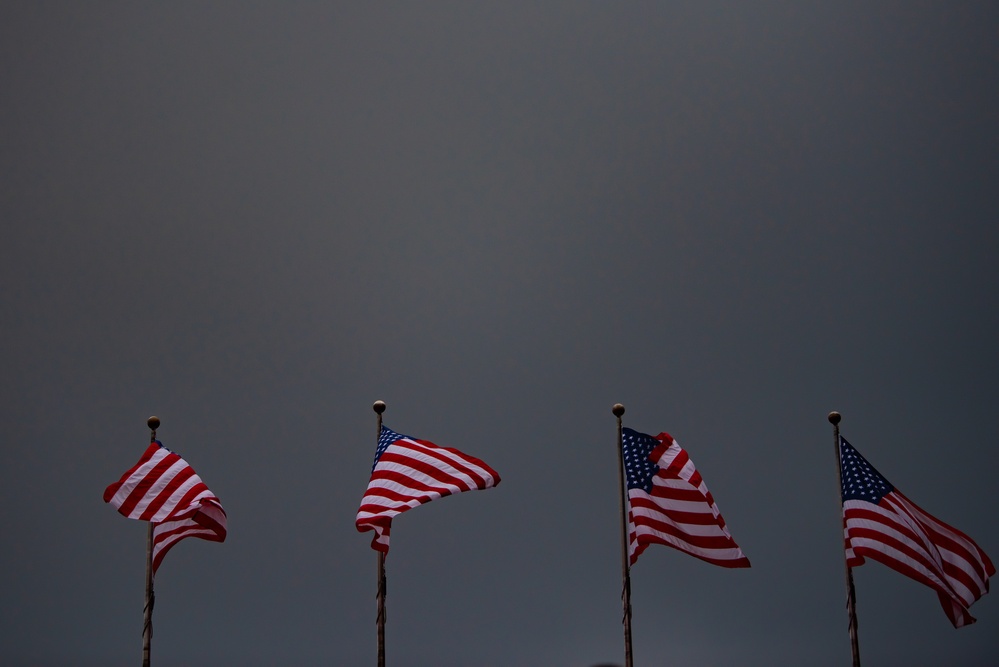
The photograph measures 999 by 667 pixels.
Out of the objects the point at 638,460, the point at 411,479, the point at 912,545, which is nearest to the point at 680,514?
the point at 638,460

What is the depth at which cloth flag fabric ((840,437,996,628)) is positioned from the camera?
16406mm

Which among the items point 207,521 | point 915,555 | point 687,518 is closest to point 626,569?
point 687,518

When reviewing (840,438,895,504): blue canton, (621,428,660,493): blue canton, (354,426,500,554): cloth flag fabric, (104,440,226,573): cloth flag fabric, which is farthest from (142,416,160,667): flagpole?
(840,438,895,504): blue canton

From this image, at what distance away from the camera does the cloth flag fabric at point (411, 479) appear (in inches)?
632

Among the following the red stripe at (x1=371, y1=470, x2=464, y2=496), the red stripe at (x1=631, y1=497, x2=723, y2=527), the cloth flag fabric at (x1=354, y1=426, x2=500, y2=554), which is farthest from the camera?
the red stripe at (x1=631, y1=497, x2=723, y2=527)

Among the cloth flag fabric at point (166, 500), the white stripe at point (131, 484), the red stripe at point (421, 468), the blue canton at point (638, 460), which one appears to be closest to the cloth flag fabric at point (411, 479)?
the red stripe at point (421, 468)

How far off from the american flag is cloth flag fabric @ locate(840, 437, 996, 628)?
6.31 ft

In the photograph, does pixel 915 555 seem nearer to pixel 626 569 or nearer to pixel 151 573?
pixel 626 569

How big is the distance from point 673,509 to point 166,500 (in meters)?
7.87

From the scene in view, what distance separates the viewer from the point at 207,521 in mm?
17500

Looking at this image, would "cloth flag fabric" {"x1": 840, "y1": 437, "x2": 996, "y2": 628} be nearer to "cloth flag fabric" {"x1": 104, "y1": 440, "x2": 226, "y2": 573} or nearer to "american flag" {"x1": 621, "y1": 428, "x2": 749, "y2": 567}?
"american flag" {"x1": 621, "y1": 428, "x2": 749, "y2": 567}

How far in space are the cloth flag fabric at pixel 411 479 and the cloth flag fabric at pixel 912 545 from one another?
565 centimetres

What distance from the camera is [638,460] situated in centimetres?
1722

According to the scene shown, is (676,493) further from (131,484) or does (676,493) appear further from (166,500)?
(131,484)
